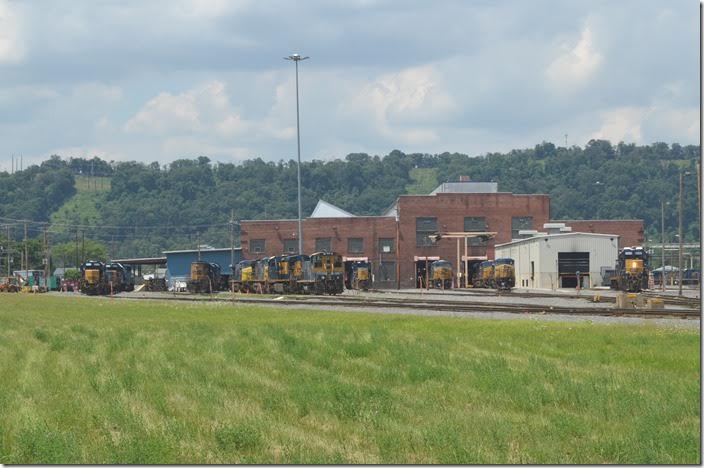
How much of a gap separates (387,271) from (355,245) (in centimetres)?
507

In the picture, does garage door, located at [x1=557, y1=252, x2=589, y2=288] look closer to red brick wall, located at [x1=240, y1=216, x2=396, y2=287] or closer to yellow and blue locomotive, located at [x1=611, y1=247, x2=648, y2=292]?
yellow and blue locomotive, located at [x1=611, y1=247, x2=648, y2=292]

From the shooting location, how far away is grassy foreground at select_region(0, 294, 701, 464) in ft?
42.3

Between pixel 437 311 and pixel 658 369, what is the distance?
76.0ft

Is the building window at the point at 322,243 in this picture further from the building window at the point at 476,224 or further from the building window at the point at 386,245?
the building window at the point at 476,224

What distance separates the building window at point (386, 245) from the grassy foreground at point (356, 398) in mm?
96332

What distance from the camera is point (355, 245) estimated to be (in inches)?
4993

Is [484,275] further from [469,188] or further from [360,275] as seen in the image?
[469,188]

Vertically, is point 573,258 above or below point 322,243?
below

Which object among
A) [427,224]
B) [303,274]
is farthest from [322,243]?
[303,274]

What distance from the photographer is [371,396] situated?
1666cm

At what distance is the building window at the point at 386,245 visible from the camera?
Answer: 411ft

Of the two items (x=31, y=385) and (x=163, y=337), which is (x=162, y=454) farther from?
Result: (x=163, y=337)

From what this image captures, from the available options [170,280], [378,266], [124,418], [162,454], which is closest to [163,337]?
[124,418]

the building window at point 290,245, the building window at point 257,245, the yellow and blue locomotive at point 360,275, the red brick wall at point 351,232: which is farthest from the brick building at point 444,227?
the yellow and blue locomotive at point 360,275
